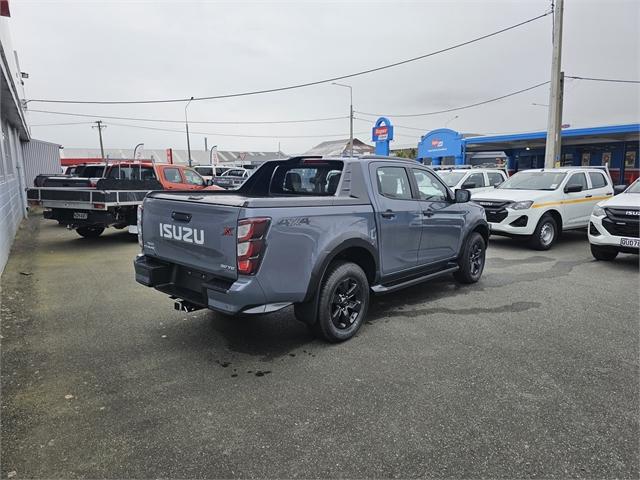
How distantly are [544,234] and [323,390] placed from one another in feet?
26.6

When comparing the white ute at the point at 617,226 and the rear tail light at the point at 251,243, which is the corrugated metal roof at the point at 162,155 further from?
the rear tail light at the point at 251,243

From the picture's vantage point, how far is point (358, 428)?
9.78ft

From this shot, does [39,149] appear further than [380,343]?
Yes

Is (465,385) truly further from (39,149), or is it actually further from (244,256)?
(39,149)

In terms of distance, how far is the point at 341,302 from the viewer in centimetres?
445

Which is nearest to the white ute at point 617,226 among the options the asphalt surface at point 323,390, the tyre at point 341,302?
the asphalt surface at point 323,390

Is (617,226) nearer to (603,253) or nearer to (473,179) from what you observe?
(603,253)

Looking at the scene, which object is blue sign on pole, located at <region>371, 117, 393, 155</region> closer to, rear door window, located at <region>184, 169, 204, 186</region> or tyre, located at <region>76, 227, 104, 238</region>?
rear door window, located at <region>184, 169, 204, 186</region>

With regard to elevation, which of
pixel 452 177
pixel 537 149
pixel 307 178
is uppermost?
pixel 537 149

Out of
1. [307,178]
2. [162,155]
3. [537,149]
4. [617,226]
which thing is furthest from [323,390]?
[162,155]

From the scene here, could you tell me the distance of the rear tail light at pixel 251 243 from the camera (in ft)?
11.5

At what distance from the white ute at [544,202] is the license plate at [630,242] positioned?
2.07 m

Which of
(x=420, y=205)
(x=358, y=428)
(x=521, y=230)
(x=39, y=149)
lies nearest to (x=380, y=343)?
(x=358, y=428)

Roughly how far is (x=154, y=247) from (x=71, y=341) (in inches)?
49.9
